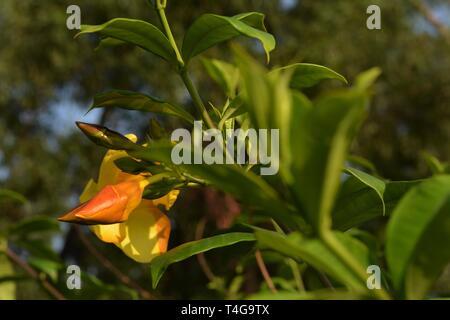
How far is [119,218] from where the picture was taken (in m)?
0.43

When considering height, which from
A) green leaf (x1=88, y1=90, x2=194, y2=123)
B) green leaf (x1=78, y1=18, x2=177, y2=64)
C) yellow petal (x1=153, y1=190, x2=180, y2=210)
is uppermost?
green leaf (x1=78, y1=18, x2=177, y2=64)

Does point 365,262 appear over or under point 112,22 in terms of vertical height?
under

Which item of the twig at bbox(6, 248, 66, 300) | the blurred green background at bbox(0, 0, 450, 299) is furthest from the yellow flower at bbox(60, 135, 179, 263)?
the blurred green background at bbox(0, 0, 450, 299)

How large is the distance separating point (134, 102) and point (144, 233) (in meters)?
0.10

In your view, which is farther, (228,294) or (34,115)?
(34,115)

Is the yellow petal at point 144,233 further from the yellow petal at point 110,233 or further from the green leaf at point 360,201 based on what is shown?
the green leaf at point 360,201

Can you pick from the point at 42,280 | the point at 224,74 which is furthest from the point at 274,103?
the point at 42,280

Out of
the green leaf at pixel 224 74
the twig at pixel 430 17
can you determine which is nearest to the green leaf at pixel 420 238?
the green leaf at pixel 224 74

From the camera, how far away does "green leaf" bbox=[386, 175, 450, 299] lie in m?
0.28

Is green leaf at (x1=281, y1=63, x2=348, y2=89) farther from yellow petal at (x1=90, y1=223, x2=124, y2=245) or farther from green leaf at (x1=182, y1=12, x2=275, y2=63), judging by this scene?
yellow petal at (x1=90, y1=223, x2=124, y2=245)

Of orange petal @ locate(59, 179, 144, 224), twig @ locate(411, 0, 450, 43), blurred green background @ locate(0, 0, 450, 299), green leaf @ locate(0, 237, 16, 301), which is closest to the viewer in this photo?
orange petal @ locate(59, 179, 144, 224)

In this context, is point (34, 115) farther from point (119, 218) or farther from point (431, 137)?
point (119, 218)
